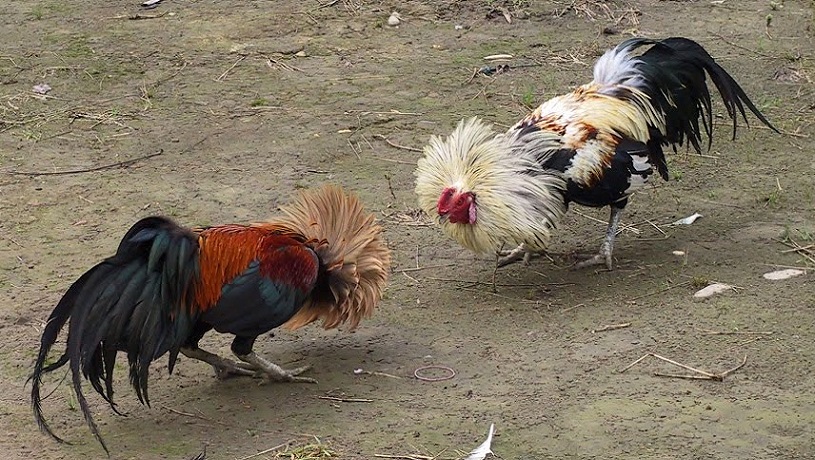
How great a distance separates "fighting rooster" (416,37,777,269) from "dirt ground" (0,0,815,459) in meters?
0.44

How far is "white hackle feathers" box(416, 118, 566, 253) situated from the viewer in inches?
217

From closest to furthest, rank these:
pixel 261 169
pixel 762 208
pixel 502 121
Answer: pixel 762 208 < pixel 261 169 < pixel 502 121

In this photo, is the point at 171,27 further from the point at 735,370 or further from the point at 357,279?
the point at 735,370

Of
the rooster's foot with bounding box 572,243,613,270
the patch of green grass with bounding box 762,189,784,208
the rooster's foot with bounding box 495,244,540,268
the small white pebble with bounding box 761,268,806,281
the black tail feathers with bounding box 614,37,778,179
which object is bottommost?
the rooster's foot with bounding box 495,244,540,268

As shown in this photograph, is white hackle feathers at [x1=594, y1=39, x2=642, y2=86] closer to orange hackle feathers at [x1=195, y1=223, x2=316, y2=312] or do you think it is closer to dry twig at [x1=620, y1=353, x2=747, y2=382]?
dry twig at [x1=620, y1=353, x2=747, y2=382]

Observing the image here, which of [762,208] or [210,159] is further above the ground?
[762,208]

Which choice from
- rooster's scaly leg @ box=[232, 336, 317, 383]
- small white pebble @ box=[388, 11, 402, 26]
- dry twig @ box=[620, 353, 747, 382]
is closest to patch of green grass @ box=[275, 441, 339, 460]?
rooster's scaly leg @ box=[232, 336, 317, 383]

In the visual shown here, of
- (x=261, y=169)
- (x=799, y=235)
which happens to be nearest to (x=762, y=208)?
(x=799, y=235)

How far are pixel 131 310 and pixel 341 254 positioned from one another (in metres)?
1.04

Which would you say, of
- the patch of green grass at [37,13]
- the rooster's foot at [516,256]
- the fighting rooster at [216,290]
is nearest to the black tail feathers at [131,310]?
the fighting rooster at [216,290]

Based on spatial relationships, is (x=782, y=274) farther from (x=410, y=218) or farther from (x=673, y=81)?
(x=410, y=218)

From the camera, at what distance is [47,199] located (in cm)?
679

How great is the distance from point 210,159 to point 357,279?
2714 mm

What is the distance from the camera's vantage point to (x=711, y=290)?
18.3 ft
